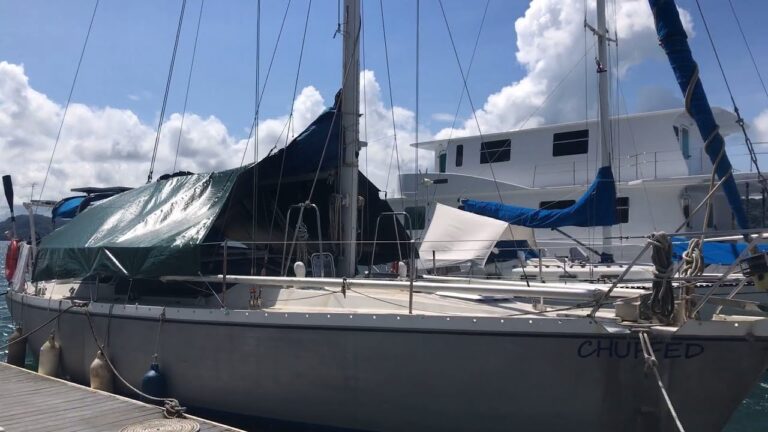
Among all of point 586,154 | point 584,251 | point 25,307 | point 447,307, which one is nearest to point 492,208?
point 584,251

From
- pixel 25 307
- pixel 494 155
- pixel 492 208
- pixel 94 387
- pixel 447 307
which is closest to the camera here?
pixel 447 307

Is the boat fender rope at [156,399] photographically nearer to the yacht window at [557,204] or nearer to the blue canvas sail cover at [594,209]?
the blue canvas sail cover at [594,209]

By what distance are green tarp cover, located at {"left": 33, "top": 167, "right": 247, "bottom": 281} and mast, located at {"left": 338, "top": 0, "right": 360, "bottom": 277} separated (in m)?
1.61

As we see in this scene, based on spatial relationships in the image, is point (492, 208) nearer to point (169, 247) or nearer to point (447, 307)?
point (447, 307)

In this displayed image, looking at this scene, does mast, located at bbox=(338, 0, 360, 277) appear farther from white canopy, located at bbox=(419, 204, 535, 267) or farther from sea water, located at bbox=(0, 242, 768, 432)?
sea water, located at bbox=(0, 242, 768, 432)

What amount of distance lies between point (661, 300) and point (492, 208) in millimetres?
8903

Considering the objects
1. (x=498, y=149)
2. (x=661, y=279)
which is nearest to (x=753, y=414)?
(x=661, y=279)

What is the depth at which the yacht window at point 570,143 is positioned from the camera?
63.9 ft

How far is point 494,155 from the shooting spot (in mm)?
21094

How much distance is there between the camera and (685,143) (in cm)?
1858

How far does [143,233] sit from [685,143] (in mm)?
16058

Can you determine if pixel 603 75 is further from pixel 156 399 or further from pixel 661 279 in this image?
pixel 156 399

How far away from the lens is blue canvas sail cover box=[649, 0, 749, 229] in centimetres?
→ 619

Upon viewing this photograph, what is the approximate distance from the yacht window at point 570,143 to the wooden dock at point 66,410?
15.6 meters
